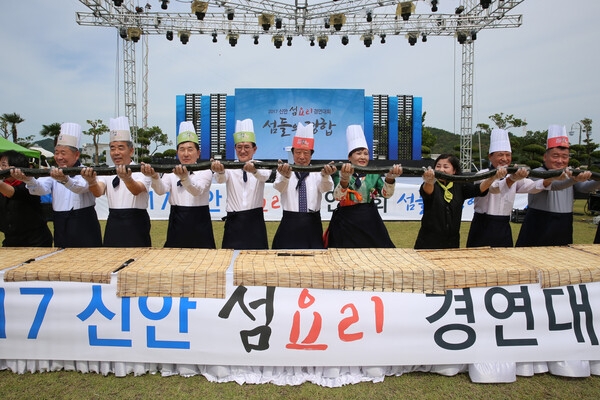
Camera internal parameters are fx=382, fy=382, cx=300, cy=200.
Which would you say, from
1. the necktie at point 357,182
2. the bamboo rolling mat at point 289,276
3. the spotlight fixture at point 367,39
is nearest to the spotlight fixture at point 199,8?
the spotlight fixture at point 367,39

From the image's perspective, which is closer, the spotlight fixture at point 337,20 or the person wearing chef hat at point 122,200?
the person wearing chef hat at point 122,200

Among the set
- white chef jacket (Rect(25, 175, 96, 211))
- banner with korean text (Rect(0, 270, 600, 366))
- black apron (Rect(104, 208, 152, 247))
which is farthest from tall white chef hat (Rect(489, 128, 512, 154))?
white chef jacket (Rect(25, 175, 96, 211))

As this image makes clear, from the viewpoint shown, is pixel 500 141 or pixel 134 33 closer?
pixel 500 141

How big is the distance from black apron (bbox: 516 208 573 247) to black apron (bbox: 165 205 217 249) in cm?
261

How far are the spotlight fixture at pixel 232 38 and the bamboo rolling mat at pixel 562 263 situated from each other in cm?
1605

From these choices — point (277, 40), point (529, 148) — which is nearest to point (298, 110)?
point (277, 40)

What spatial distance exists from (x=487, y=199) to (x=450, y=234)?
0.49 m

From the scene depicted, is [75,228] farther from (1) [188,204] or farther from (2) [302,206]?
(2) [302,206]

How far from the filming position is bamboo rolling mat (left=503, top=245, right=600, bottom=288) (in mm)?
2076

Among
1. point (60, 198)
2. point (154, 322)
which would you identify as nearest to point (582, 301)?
point (154, 322)

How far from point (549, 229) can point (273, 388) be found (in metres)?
2.51

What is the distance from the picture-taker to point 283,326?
2.00 m

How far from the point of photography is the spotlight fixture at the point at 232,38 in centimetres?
1617

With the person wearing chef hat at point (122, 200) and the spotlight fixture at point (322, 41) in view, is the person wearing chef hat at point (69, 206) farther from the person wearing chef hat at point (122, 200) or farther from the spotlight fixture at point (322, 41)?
the spotlight fixture at point (322, 41)
